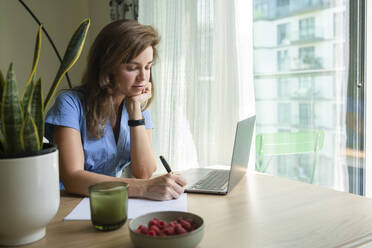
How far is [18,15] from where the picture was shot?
11.4 feet

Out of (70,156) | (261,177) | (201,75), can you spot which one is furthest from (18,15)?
(261,177)

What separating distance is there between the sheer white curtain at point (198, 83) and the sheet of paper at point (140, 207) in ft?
4.92

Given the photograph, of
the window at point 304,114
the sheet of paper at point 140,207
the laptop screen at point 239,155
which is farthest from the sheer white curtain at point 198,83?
the sheet of paper at point 140,207

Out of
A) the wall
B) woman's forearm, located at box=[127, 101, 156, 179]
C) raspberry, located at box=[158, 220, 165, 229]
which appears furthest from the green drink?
the wall

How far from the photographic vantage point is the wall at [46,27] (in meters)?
3.41

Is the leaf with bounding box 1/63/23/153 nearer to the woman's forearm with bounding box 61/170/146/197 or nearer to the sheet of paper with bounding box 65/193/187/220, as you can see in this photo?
the sheet of paper with bounding box 65/193/187/220

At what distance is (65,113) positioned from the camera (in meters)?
1.30

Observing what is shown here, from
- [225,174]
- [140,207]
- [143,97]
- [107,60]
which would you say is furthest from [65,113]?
[225,174]

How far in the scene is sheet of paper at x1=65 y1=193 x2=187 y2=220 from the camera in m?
0.92

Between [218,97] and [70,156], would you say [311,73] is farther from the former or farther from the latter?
[70,156]

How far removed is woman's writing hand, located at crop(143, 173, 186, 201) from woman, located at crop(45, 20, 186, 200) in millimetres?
306

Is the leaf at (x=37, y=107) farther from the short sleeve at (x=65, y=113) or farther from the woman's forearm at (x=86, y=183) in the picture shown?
the short sleeve at (x=65, y=113)

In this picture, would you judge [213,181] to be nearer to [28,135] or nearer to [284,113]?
[28,135]

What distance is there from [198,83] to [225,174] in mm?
1352
